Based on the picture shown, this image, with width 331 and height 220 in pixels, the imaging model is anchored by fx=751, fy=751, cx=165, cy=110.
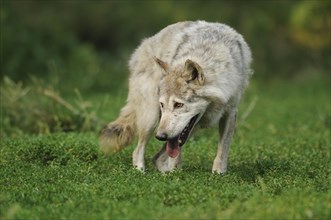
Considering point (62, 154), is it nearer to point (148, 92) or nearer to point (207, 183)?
point (148, 92)

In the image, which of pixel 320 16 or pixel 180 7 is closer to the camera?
pixel 320 16

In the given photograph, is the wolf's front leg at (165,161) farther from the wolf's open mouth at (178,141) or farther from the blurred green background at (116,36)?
the blurred green background at (116,36)

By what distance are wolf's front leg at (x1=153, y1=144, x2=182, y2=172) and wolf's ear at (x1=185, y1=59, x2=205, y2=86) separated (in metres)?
1.06

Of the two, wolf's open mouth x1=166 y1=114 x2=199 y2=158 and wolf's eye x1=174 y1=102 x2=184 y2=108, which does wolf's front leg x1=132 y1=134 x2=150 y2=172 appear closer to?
wolf's open mouth x1=166 y1=114 x2=199 y2=158

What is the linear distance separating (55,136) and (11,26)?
970 cm

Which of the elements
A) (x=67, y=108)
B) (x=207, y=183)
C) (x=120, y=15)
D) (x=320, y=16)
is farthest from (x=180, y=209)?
(x=120, y=15)

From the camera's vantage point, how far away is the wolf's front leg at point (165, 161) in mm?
8812

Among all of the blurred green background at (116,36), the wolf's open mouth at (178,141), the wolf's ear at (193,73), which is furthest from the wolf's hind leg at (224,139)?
the blurred green background at (116,36)

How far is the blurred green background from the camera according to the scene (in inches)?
715

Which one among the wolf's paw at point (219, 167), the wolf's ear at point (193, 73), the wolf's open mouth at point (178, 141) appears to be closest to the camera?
the wolf's ear at point (193, 73)

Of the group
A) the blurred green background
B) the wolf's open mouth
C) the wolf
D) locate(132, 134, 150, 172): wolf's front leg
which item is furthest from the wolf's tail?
the blurred green background

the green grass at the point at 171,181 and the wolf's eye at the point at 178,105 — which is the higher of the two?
the wolf's eye at the point at 178,105

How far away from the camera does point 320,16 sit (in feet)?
67.6

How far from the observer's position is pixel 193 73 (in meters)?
8.01
